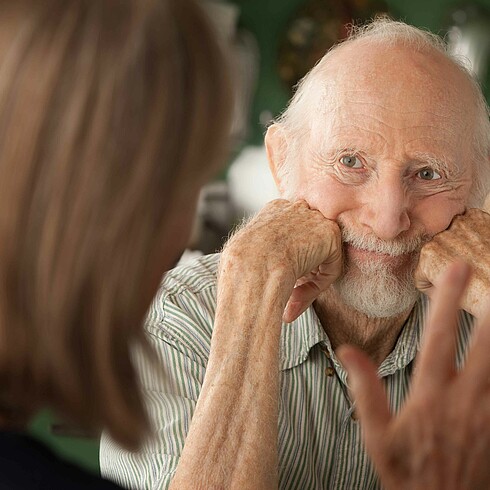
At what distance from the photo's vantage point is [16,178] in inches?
27.7

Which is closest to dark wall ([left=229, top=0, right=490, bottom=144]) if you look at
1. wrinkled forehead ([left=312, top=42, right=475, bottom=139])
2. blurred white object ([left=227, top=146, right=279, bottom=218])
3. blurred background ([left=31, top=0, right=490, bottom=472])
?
blurred background ([left=31, top=0, right=490, bottom=472])

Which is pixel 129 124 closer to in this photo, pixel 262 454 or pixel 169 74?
pixel 169 74

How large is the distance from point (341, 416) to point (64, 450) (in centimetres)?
222

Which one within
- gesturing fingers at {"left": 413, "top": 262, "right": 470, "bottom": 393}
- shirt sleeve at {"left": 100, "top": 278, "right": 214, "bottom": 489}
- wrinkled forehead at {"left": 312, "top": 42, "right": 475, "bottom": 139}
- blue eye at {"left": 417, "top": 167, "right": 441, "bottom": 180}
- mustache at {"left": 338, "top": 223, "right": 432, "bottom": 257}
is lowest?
shirt sleeve at {"left": 100, "top": 278, "right": 214, "bottom": 489}

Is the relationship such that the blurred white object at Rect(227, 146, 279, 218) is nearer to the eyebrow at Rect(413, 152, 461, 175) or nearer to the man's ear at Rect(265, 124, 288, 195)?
the man's ear at Rect(265, 124, 288, 195)

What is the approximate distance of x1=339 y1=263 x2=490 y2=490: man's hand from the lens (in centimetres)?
88

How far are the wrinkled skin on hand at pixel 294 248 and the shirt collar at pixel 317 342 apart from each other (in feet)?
0.16

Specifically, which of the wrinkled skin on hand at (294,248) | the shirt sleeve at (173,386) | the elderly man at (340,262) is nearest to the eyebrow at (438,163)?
the elderly man at (340,262)

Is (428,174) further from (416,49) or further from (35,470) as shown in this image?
(35,470)

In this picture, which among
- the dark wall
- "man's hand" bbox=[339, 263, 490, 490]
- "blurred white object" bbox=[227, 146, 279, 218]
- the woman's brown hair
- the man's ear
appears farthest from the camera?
the dark wall

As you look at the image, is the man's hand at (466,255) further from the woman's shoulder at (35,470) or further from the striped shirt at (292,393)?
the woman's shoulder at (35,470)

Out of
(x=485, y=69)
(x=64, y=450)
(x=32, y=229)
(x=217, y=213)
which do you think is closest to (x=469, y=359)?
(x=32, y=229)

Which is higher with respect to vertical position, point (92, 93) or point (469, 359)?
point (92, 93)

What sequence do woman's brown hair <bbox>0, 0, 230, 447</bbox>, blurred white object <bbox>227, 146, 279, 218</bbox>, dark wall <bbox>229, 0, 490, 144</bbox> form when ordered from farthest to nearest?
1. dark wall <bbox>229, 0, 490, 144</bbox>
2. blurred white object <bbox>227, 146, 279, 218</bbox>
3. woman's brown hair <bbox>0, 0, 230, 447</bbox>
